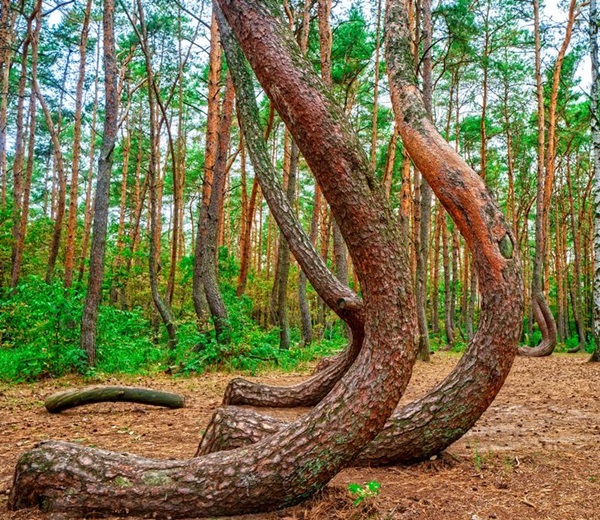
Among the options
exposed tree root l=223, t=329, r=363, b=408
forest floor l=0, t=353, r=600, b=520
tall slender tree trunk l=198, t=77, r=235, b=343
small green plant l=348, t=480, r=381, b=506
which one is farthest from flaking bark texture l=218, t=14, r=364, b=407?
tall slender tree trunk l=198, t=77, r=235, b=343

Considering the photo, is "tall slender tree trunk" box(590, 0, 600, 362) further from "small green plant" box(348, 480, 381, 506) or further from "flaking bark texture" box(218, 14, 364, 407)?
"small green plant" box(348, 480, 381, 506)

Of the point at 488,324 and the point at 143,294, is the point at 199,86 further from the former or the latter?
the point at 488,324

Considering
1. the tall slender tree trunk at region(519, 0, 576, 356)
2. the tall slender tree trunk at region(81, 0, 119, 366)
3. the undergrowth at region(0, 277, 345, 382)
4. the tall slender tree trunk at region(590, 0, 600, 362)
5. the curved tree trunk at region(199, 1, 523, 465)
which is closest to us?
the curved tree trunk at region(199, 1, 523, 465)

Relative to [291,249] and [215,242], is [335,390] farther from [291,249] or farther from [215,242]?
[215,242]

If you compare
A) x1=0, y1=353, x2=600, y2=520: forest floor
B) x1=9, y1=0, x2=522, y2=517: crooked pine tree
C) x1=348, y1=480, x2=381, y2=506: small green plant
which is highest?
x1=9, y1=0, x2=522, y2=517: crooked pine tree

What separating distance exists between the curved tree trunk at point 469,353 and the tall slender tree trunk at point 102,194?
5.36 meters

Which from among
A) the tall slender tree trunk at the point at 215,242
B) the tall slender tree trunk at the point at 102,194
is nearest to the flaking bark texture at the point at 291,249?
the tall slender tree trunk at the point at 102,194

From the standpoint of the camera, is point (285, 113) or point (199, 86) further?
point (199, 86)

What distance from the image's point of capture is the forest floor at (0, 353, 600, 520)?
Answer: 2.62 meters

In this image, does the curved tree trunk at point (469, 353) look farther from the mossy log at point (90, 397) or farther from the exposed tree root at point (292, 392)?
the mossy log at point (90, 397)

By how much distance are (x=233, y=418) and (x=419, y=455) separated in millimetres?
1346

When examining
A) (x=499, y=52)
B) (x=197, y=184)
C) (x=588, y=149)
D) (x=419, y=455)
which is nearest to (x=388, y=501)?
(x=419, y=455)

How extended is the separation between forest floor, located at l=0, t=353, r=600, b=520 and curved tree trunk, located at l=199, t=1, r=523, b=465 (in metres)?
0.19

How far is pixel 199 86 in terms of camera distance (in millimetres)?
18938
